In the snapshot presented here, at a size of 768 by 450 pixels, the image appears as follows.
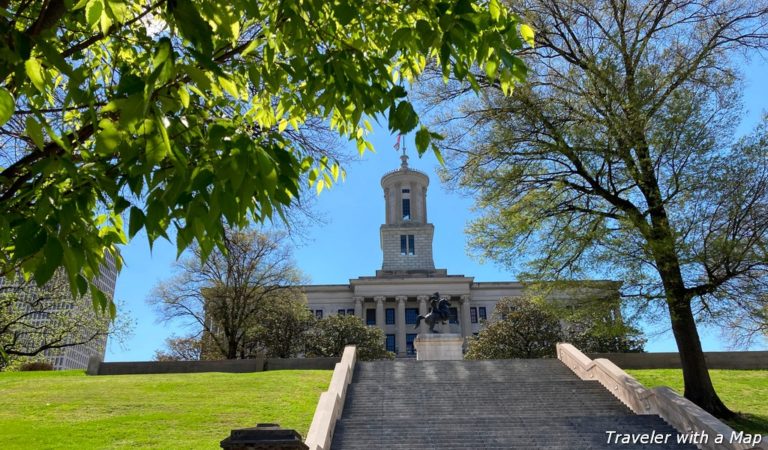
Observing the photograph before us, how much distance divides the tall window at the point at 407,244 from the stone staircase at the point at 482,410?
6367cm

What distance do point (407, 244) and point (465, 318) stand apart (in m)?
14.6

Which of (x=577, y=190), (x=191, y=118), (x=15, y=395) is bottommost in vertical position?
(x=15, y=395)

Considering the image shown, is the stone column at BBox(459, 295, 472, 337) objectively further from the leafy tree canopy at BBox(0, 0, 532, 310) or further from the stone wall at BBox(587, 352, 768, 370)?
the leafy tree canopy at BBox(0, 0, 532, 310)

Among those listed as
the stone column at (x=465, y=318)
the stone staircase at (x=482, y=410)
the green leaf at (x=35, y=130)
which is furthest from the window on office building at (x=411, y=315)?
the green leaf at (x=35, y=130)

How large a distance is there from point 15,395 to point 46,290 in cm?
1245

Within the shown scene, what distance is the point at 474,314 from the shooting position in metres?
82.5

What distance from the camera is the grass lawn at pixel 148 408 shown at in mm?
13484

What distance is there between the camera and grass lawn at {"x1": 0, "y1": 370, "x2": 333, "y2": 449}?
13484 mm

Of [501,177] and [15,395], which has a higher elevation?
[501,177]

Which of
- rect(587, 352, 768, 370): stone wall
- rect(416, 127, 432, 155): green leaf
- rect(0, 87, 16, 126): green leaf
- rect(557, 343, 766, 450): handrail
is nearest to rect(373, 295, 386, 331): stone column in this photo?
rect(587, 352, 768, 370): stone wall

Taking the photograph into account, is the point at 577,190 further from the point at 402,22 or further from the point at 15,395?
the point at 15,395

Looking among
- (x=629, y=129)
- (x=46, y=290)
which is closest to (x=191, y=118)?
(x=629, y=129)

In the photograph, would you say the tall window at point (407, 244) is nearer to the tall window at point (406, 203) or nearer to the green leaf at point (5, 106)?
the tall window at point (406, 203)

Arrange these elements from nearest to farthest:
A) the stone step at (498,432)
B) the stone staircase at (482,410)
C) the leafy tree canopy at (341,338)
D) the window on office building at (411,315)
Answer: the stone step at (498,432), the stone staircase at (482,410), the leafy tree canopy at (341,338), the window on office building at (411,315)
